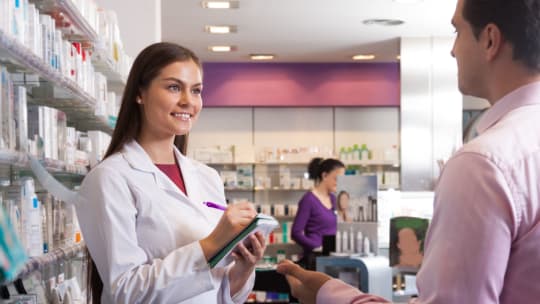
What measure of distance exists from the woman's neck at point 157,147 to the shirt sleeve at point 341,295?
0.94 meters

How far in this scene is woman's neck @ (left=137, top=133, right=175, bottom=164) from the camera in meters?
2.37

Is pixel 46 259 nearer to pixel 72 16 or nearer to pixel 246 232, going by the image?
pixel 246 232

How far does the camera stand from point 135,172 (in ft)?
7.20

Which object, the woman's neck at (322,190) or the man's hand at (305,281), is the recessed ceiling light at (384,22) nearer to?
the woman's neck at (322,190)

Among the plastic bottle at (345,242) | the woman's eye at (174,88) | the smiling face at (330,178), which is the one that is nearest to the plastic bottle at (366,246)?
the plastic bottle at (345,242)

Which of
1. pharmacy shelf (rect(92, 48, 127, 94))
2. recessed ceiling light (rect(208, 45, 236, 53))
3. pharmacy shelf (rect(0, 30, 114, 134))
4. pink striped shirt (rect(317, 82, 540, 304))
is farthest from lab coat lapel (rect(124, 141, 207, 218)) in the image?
recessed ceiling light (rect(208, 45, 236, 53))

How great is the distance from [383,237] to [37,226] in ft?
18.0

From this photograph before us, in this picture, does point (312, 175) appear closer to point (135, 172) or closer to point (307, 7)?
point (307, 7)

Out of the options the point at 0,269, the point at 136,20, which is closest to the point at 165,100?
the point at 0,269

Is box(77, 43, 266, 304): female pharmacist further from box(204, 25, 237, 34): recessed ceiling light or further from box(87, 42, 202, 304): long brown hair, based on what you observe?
box(204, 25, 237, 34): recessed ceiling light

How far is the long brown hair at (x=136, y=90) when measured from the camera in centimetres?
234

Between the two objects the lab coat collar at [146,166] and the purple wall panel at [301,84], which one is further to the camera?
the purple wall panel at [301,84]

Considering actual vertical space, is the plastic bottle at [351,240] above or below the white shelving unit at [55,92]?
below

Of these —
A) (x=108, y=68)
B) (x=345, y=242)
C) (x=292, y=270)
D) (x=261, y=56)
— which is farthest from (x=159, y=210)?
(x=261, y=56)
